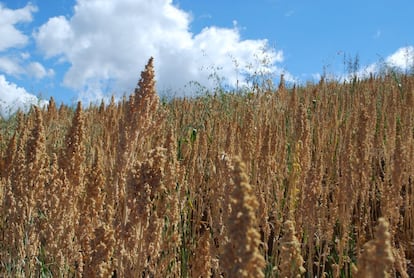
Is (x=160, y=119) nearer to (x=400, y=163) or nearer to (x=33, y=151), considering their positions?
(x=33, y=151)

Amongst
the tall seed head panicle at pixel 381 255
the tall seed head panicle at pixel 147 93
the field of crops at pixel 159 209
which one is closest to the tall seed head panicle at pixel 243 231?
the field of crops at pixel 159 209

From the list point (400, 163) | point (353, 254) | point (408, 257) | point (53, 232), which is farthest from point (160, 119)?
point (408, 257)

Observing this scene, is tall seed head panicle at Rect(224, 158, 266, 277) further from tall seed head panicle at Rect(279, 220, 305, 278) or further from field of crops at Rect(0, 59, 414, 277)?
tall seed head panicle at Rect(279, 220, 305, 278)

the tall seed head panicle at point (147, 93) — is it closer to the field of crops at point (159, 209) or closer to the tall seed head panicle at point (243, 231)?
the field of crops at point (159, 209)

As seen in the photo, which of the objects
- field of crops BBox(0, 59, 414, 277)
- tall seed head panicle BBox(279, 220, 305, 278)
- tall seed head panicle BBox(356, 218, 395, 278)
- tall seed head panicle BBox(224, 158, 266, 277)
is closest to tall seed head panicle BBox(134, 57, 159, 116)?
field of crops BBox(0, 59, 414, 277)

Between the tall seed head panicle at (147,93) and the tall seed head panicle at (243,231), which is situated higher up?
the tall seed head panicle at (147,93)

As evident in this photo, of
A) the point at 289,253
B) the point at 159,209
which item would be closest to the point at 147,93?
the point at 159,209

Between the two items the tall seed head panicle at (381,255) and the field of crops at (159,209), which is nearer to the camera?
the tall seed head panicle at (381,255)

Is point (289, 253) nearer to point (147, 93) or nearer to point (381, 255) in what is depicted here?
point (381, 255)

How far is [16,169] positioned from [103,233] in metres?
0.88

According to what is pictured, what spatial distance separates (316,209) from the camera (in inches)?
72.7

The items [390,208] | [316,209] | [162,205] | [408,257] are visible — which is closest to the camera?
[162,205]

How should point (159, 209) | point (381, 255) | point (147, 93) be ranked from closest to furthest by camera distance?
point (381, 255)
point (159, 209)
point (147, 93)

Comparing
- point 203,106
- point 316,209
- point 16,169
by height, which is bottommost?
point 316,209
